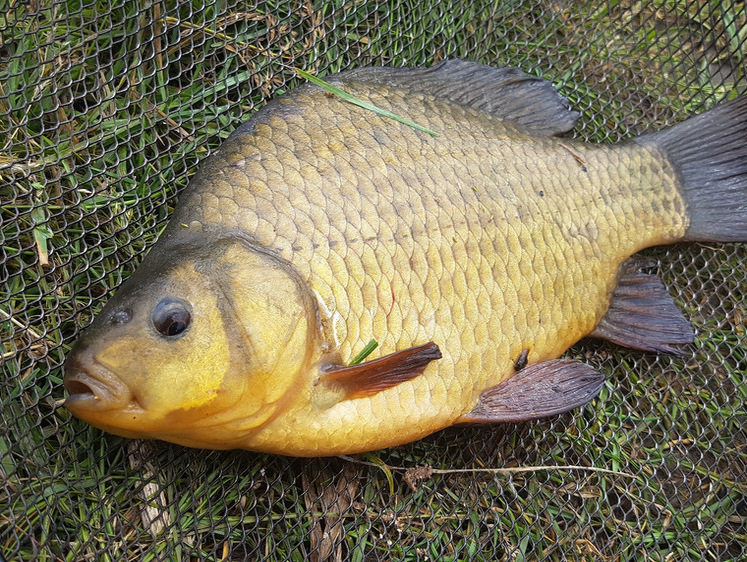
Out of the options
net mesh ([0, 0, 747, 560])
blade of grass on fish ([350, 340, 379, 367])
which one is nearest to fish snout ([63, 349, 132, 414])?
net mesh ([0, 0, 747, 560])

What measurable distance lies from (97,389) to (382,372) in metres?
0.57

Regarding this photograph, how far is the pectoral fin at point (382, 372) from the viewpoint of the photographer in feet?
4.75

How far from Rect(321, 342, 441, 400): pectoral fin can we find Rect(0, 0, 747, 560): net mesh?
0.36 meters

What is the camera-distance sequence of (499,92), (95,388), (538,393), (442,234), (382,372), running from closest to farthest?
1. (95,388)
2. (382,372)
3. (442,234)
4. (538,393)
5. (499,92)

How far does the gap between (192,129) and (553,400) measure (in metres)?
1.24

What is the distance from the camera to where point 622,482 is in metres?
2.02

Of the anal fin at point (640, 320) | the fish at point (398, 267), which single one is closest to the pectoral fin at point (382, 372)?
the fish at point (398, 267)

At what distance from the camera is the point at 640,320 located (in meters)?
1.99

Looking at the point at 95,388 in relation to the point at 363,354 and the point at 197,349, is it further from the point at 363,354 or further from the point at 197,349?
the point at 363,354

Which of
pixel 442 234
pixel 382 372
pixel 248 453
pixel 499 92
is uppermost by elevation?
pixel 499 92

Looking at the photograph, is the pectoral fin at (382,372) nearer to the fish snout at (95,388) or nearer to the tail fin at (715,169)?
the fish snout at (95,388)

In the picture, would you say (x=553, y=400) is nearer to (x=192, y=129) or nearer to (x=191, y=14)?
(x=192, y=129)

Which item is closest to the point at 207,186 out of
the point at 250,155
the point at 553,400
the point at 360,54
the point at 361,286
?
the point at 250,155

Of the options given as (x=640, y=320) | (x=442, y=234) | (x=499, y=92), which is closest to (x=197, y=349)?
(x=442, y=234)
